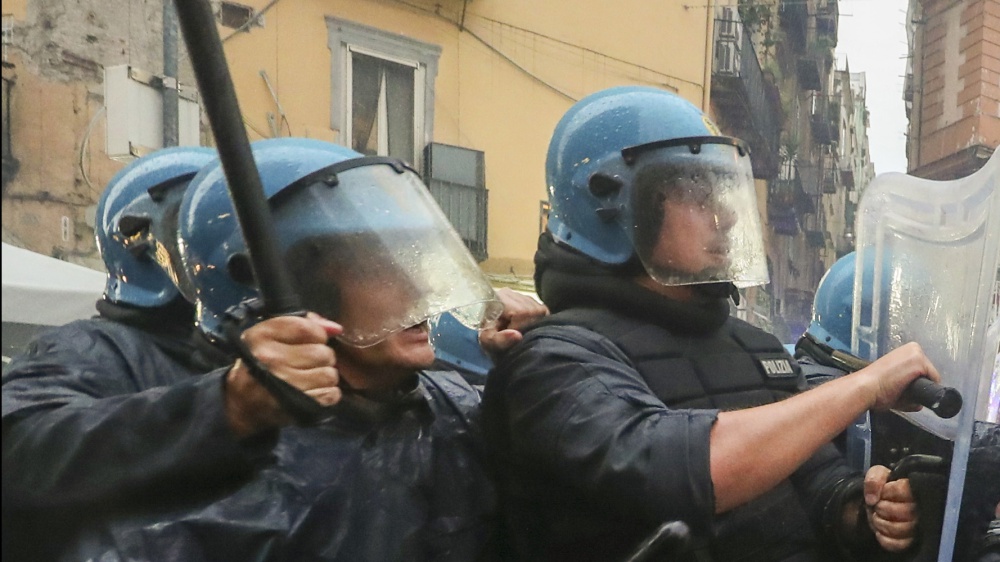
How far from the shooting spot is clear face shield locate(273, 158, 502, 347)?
3.55 feet

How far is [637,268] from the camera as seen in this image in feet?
4.51

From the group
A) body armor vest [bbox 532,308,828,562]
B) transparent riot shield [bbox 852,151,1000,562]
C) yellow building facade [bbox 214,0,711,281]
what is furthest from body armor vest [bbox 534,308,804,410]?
yellow building facade [bbox 214,0,711,281]

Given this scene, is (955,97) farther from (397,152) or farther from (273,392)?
(273,392)

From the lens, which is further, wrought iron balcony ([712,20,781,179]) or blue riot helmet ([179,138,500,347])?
wrought iron balcony ([712,20,781,179])

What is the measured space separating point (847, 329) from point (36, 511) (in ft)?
7.00

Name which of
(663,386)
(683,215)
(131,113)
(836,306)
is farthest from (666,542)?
(836,306)

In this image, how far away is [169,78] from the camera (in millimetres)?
1386

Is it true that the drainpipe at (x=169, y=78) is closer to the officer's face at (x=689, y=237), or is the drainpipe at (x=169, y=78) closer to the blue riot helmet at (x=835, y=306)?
the officer's face at (x=689, y=237)

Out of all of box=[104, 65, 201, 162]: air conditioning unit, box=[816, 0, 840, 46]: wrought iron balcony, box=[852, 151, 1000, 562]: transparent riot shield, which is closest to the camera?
box=[852, 151, 1000, 562]: transparent riot shield

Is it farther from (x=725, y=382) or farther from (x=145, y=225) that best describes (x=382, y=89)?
(x=725, y=382)

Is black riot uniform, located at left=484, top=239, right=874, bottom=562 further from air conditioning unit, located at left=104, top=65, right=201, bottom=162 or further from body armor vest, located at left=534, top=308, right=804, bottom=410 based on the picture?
air conditioning unit, located at left=104, top=65, right=201, bottom=162

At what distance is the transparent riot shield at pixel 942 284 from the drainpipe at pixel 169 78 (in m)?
1.04

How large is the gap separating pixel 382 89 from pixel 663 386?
1578 mm

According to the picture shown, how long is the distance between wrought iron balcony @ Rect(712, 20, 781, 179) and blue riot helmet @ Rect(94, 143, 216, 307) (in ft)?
3.85
